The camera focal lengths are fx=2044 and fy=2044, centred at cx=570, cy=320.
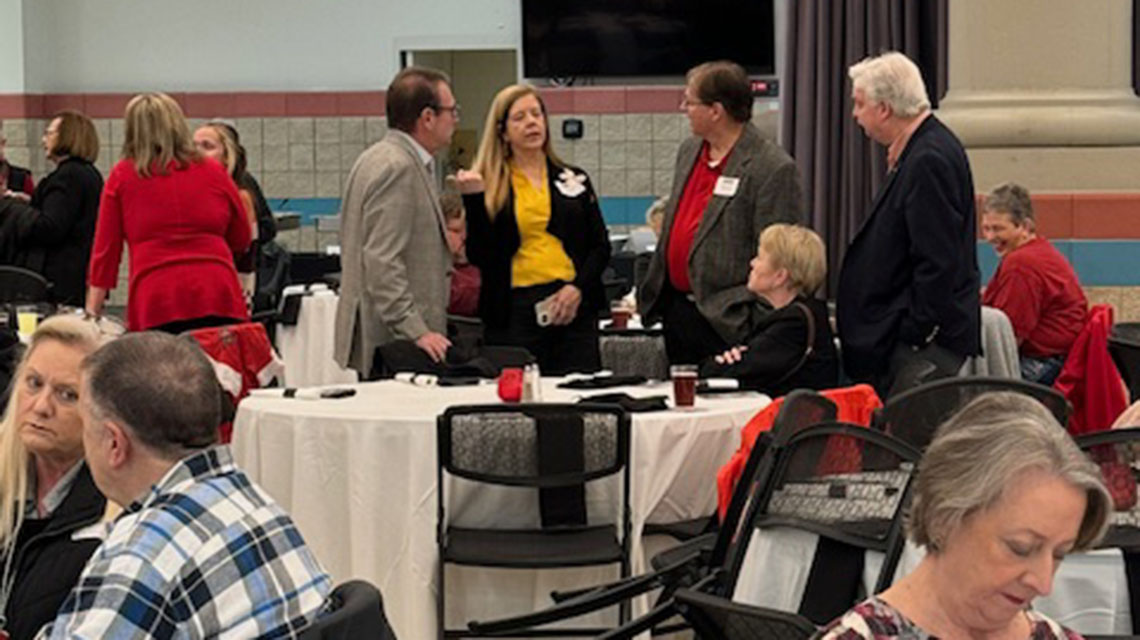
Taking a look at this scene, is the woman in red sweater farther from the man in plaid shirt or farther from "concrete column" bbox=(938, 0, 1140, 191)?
the man in plaid shirt

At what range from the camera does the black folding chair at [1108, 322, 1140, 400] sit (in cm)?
604

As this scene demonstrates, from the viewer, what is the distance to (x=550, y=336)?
6.78 m

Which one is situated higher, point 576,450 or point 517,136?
point 517,136

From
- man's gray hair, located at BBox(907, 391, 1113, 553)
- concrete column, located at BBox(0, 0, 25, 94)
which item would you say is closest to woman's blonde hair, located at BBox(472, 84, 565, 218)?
man's gray hair, located at BBox(907, 391, 1113, 553)

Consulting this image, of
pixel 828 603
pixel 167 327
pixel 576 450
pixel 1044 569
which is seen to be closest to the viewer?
pixel 1044 569

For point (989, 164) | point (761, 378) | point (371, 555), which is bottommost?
point (371, 555)

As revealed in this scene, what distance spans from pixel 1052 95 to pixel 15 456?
15.3 ft

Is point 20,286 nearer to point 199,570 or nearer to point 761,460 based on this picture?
point 761,460

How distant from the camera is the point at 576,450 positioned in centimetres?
525

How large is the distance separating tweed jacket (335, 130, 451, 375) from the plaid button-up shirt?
11.4 feet

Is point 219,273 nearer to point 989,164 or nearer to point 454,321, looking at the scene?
point 454,321

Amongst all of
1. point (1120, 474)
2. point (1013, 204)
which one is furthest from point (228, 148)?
point (1120, 474)

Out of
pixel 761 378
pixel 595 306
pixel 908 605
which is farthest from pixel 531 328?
pixel 908 605

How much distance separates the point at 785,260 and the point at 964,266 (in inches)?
20.8
